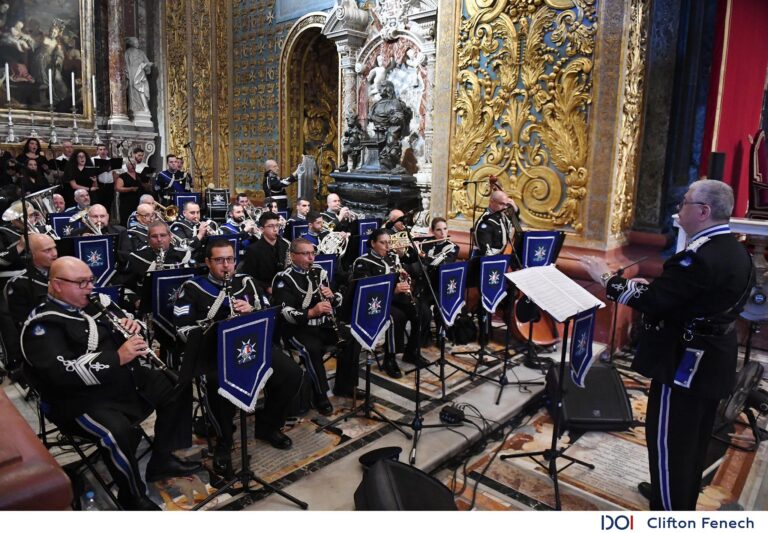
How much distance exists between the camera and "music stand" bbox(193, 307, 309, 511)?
121 inches

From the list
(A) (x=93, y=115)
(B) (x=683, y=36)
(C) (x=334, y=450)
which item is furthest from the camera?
(A) (x=93, y=115)

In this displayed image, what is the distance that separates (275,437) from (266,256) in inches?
94.2

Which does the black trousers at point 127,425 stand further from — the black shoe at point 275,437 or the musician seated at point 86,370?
the black shoe at point 275,437

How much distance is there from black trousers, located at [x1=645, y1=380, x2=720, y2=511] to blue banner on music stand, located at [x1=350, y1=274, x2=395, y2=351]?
6.40 feet

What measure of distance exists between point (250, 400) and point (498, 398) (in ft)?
7.78

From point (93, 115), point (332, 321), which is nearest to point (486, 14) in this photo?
point (332, 321)

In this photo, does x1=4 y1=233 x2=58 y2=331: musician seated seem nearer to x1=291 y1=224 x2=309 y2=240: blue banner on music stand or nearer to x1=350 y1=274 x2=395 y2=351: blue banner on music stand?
x1=350 y1=274 x2=395 y2=351: blue banner on music stand

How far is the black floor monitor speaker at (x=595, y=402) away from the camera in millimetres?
4422

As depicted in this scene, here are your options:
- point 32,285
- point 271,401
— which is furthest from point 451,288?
point 32,285

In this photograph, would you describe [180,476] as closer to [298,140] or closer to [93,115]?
[298,140]

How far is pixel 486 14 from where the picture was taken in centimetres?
691

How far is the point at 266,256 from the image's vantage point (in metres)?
5.94

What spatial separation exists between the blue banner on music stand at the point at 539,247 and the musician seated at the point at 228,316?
2.99 meters
